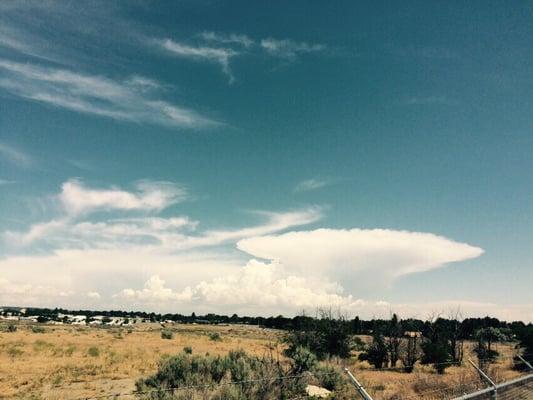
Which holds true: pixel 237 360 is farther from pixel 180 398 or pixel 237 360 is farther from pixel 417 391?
pixel 417 391

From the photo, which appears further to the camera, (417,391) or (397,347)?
(397,347)

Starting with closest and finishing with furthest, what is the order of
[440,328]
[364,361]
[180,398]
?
[180,398] < [364,361] < [440,328]

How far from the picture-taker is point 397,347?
35.7 m

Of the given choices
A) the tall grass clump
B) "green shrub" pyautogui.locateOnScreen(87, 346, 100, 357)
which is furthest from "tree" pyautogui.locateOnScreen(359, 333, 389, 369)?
"green shrub" pyautogui.locateOnScreen(87, 346, 100, 357)

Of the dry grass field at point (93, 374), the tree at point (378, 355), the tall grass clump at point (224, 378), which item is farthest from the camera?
the tree at point (378, 355)

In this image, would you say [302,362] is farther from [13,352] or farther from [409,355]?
[13,352]

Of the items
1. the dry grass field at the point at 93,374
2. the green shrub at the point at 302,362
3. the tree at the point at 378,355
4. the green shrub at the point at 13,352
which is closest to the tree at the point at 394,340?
the tree at the point at 378,355

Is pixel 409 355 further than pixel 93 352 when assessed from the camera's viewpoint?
No

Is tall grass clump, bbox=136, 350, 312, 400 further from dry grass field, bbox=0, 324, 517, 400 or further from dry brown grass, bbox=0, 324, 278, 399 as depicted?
dry brown grass, bbox=0, 324, 278, 399

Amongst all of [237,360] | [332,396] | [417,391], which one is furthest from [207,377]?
[417,391]

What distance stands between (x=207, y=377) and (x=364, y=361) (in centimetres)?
2520

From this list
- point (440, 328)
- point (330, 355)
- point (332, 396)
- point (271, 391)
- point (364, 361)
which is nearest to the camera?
point (271, 391)

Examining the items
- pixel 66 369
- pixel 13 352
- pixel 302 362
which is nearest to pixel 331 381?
pixel 302 362

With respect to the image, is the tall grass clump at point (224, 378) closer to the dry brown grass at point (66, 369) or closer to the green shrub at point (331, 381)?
the green shrub at point (331, 381)
